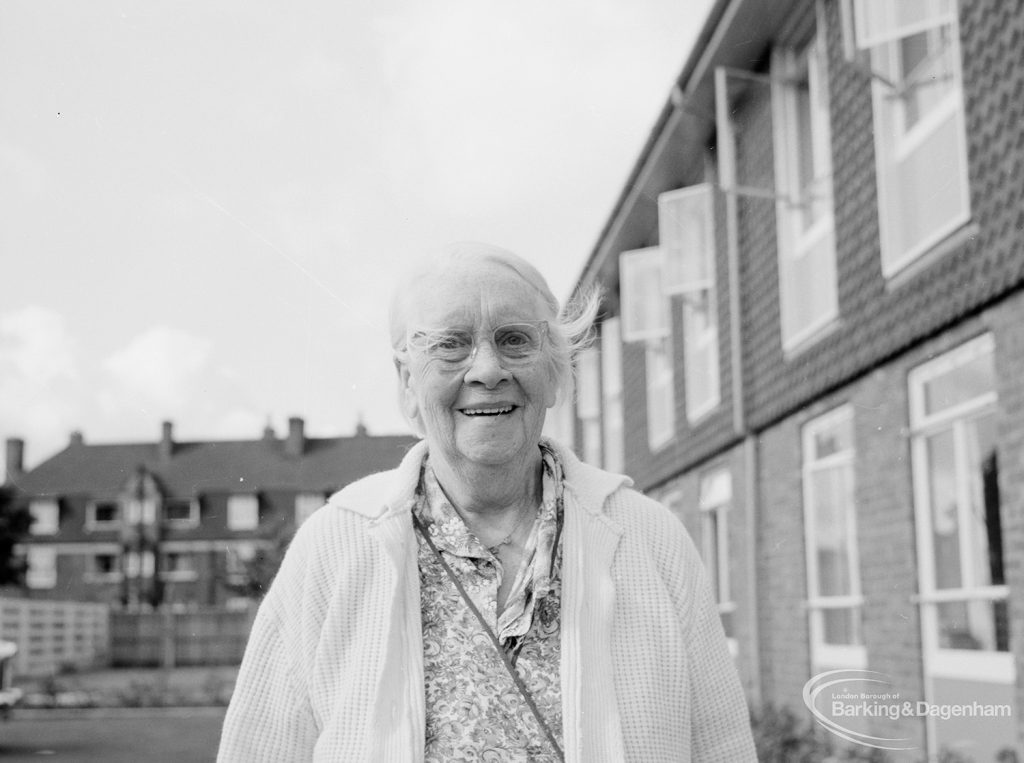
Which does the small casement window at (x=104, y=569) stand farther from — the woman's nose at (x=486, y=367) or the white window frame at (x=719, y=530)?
the woman's nose at (x=486, y=367)

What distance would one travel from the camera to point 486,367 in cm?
153

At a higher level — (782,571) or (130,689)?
(782,571)

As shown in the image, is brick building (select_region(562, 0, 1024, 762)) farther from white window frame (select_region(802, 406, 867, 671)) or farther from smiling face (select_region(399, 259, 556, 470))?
smiling face (select_region(399, 259, 556, 470))

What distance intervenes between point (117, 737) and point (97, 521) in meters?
6.25

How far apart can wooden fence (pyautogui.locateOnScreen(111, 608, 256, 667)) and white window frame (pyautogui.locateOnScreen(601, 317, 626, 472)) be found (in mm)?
3623

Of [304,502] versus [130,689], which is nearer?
[304,502]

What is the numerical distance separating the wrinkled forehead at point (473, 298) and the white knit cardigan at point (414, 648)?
0.78 feet

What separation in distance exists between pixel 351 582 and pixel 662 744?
17.1 inches

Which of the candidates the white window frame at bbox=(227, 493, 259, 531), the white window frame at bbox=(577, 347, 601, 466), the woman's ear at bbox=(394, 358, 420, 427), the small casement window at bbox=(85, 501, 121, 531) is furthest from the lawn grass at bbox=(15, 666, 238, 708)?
the woman's ear at bbox=(394, 358, 420, 427)

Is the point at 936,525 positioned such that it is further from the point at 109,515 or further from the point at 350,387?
the point at 109,515

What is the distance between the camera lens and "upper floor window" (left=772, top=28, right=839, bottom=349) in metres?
5.66

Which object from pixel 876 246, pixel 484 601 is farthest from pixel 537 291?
pixel 876 246

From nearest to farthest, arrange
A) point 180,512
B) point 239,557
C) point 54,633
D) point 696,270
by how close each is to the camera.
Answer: point 239,557 → point 54,633 → point 180,512 → point 696,270

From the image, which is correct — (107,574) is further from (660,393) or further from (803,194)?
(803,194)
